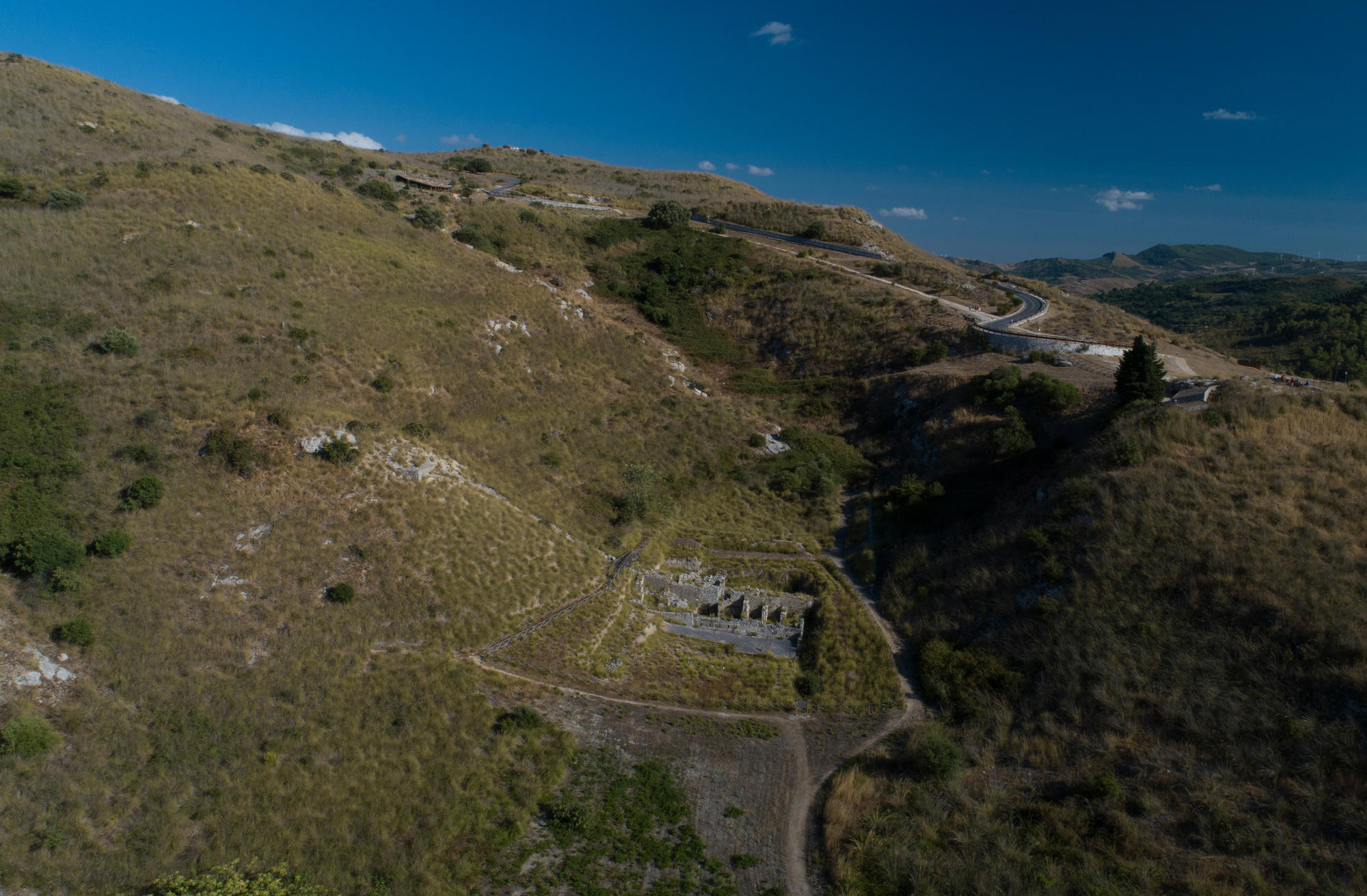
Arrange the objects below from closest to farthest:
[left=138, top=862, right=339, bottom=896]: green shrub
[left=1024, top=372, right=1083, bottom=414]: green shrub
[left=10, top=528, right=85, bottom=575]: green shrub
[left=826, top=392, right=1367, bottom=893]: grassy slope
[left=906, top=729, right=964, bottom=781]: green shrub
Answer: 1. [left=138, top=862, right=339, bottom=896]: green shrub
2. [left=826, top=392, right=1367, bottom=893]: grassy slope
3. [left=906, top=729, right=964, bottom=781]: green shrub
4. [left=10, top=528, right=85, bottom=575]: green shrub
5. [left=1024, top=372, right=1083, bottom=414]: green shrub

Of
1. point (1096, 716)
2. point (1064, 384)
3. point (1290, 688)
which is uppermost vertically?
point (1064, 384)

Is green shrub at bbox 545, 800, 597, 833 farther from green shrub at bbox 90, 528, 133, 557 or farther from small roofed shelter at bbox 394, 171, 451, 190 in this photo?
small roofed shelter at bbox 394, 171, 451, 190

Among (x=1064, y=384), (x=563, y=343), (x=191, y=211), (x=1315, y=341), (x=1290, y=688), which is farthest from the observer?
(x=1315, y=341)

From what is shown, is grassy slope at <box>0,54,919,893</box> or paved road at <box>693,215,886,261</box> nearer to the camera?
grassy slope at <box>0,54,919,893</box>

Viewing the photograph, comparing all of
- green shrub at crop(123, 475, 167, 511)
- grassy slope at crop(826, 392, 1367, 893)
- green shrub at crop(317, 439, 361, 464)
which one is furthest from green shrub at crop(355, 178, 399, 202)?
grassy slope at crop(826, 392, 1367, 893)

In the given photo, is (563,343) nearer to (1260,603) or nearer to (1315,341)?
(1260,603)

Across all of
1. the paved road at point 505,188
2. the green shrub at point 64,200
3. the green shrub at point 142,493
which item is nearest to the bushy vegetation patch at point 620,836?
the green shrub at point 142,493

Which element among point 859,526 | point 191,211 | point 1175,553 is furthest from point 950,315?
point 191,211

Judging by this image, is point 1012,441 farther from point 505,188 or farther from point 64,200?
point 505,188
